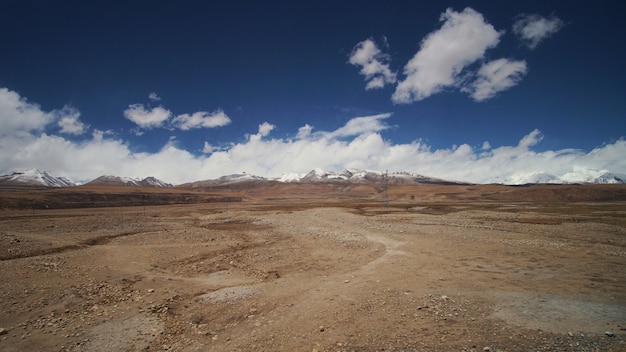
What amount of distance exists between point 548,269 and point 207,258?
70.6ft

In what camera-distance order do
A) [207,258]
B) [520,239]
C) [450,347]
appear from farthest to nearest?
[520,239] < [207,258] < [450,347]

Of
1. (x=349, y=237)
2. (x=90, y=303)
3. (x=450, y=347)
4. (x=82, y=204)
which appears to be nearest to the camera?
(x=450, y=347)

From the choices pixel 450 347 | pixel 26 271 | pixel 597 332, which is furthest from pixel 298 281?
pixel 26 271

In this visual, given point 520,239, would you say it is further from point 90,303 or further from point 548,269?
point 90,303

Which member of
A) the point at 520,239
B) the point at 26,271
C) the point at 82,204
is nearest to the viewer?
the point at 26,271

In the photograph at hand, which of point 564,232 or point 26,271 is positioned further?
point 564,232

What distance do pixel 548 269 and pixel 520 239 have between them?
38.3 feet

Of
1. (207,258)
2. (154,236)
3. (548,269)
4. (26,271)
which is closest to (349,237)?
(207,258)

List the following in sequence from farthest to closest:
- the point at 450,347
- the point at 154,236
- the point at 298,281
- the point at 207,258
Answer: the point at 154,236
the point at 207,258
the point at 298,281
the point at 450,347

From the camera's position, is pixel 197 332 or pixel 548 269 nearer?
pixel 197 332

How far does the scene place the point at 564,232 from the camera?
32.4m

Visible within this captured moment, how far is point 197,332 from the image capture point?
36.8 ft

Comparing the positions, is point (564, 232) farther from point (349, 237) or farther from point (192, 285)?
point (192, 285)

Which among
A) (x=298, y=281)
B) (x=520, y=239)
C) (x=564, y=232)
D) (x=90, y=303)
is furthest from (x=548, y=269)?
(x=90, y=303)
